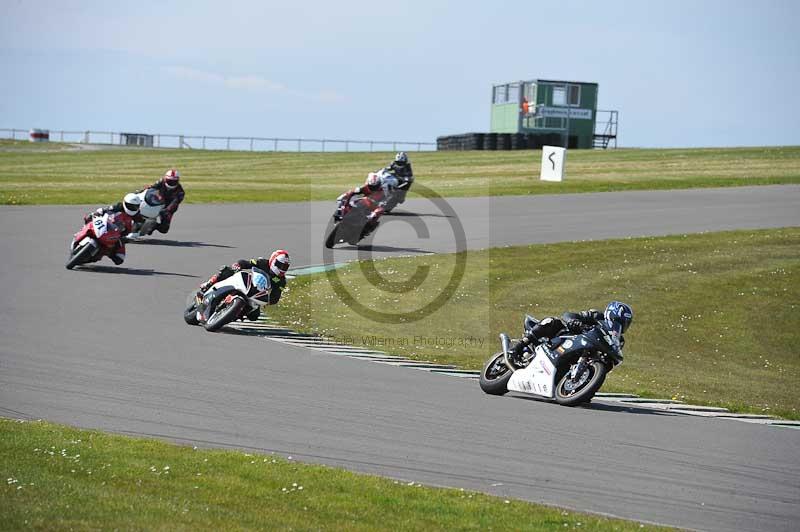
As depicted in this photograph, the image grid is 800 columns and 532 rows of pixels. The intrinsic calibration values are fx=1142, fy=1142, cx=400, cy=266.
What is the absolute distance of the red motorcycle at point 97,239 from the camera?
2162 cm

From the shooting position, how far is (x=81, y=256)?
21.8 m

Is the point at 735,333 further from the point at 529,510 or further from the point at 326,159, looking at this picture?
the point at 326,159

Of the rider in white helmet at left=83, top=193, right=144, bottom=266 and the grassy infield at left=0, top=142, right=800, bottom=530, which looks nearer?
the grassy infield at left=0, top=142, right=800, bottom=530

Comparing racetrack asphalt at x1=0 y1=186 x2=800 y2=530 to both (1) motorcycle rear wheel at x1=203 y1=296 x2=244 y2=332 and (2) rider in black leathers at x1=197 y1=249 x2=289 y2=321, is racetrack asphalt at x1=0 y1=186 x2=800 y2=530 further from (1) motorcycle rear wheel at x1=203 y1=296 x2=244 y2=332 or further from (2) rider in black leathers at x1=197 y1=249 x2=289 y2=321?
(2) rider in black leathers at x1=197 y1=249 x2=289 y2=321

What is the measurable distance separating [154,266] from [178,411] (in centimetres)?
1233

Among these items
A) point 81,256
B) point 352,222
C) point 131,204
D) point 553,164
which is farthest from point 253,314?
point 553,164

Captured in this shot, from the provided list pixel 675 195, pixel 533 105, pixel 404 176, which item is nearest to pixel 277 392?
pixel 404 176

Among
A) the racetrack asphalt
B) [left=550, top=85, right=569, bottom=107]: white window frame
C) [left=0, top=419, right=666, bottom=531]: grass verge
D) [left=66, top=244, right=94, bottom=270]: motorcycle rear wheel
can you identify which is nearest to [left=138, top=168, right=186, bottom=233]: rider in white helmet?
[left=66, top=244, right=94, bottom=270]: motorcycle rear wheel

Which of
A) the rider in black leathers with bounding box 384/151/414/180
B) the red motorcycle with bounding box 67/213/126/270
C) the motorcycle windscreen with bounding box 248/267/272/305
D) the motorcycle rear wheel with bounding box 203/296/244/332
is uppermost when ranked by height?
the rider in black leathers with bounding box 384/151/414/180

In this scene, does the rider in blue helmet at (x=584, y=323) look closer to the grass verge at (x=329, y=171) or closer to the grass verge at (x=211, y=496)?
the grass verge at (x=211, y=496)

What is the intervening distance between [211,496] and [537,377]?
577 centimetres

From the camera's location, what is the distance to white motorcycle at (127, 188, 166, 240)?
25.7m

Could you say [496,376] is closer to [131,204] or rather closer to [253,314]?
[253,314]

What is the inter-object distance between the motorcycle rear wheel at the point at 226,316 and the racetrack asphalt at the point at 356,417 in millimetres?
225
